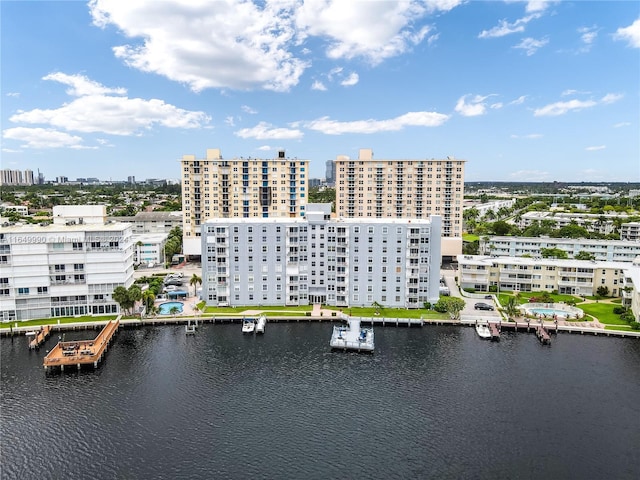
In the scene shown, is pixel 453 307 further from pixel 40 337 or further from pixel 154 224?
pixel 154 224

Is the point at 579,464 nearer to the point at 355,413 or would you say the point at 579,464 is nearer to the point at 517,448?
the point at 517,448

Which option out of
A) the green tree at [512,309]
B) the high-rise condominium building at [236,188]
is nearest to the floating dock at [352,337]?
the green tree at [512,309]

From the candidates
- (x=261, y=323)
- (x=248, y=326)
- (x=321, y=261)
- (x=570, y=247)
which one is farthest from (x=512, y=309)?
(x=570, y=247)

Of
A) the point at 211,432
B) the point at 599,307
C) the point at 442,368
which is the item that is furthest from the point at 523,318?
the point at 211,432

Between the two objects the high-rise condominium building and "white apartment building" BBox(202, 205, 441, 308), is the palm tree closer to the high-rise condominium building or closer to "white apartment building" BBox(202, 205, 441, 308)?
"white apartment building" BBox(202, 205, 441, 308)

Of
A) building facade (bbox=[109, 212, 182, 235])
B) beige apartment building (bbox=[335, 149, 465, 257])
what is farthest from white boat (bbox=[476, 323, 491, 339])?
building facade (bbox=[109, 212, 182, 235])
